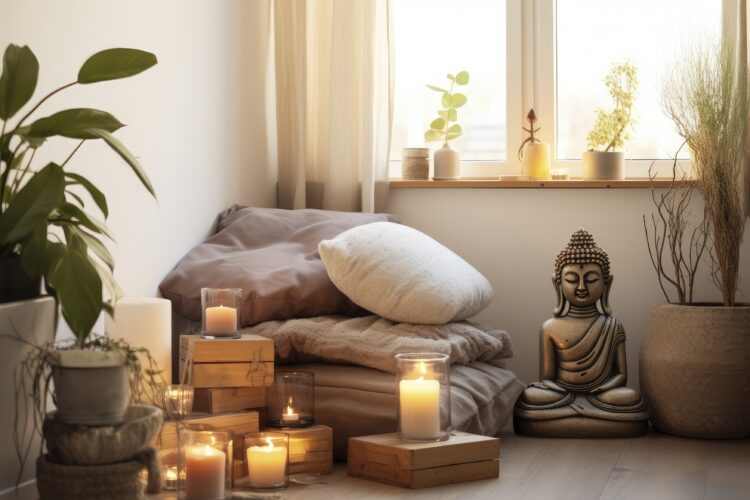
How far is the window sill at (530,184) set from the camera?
325 cm

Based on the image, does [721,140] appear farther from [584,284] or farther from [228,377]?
[228,377]

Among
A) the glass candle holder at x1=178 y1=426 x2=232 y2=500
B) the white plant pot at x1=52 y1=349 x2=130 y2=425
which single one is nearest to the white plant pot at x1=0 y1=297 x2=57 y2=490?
the white plant pot at x1=52 y1=349 x2=130 y2=425

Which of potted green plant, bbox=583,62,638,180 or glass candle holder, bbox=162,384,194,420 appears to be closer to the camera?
glass candle holder, bbox=162,384,194,420

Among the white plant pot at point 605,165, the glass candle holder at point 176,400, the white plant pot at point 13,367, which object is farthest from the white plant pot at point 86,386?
the white plant pot at point 605,165

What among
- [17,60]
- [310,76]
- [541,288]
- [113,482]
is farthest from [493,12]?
[113,482]

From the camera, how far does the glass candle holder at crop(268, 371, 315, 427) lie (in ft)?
7.90

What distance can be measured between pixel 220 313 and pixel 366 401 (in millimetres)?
403

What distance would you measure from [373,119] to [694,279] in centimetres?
113

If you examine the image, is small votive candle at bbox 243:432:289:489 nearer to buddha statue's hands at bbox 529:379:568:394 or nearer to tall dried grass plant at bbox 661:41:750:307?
buddha statue's hands at bbox 529:379:568:394

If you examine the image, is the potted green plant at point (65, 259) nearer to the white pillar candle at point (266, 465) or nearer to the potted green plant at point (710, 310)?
the white pillar candle at point (266, 465)

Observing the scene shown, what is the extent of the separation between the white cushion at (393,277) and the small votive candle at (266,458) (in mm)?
580

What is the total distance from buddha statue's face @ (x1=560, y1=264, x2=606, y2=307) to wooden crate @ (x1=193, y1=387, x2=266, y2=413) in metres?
0.97

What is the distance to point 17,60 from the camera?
1808 millimetres

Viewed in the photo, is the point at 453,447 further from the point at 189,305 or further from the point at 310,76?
the point at 310,76
